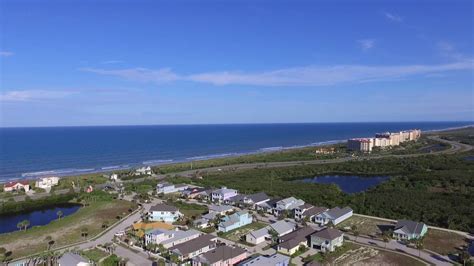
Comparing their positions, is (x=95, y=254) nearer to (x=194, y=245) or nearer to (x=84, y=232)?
(x=84, y=232)

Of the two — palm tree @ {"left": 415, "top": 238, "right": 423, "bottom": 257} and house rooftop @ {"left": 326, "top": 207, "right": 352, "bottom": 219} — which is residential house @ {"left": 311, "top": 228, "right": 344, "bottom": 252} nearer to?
house rooftop @ {"left": 326, "top": 207, "right": 352, "bottom": 219}

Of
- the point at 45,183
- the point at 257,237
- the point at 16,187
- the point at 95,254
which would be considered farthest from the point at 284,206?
the point at 16,187

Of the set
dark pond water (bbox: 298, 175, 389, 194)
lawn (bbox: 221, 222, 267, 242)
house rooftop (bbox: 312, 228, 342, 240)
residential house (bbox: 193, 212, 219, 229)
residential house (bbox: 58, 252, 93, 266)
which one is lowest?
Result: dark pond water (bbox: 298, 175, 389, 194)

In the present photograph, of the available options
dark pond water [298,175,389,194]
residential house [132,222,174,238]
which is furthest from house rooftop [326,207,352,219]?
dark pond water [298,175,389,194]

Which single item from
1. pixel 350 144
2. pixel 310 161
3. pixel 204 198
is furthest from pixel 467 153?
pixel 204 198

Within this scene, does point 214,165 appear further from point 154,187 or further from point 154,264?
point 154,264

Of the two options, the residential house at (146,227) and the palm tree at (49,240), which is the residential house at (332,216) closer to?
the residential house at (146,227)

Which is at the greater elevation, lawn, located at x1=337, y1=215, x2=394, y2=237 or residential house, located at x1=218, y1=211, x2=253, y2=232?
residential house, located at x1=218, y1=211, x2=253, y2=232
